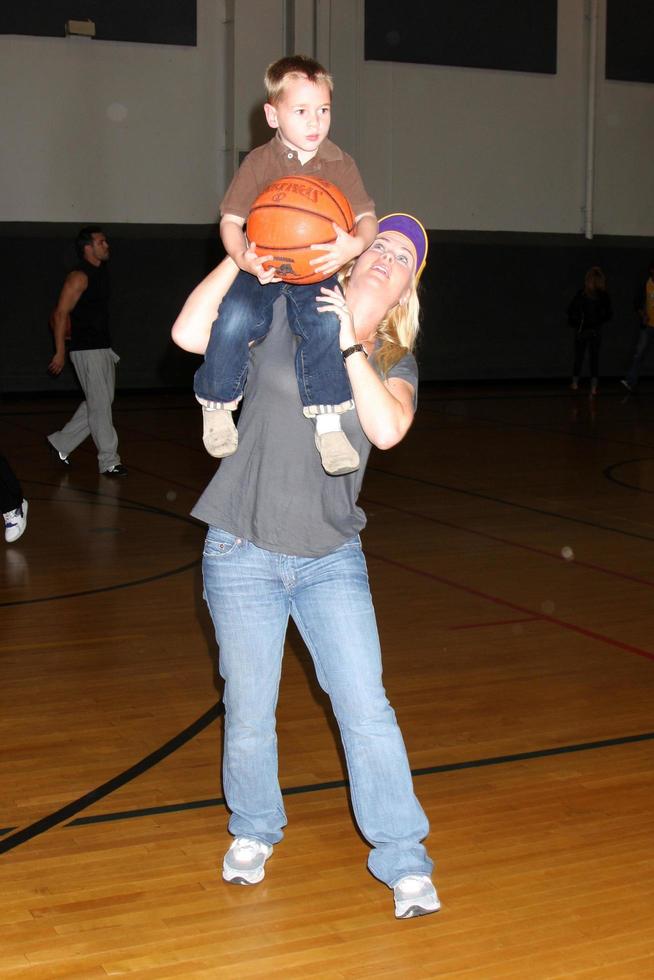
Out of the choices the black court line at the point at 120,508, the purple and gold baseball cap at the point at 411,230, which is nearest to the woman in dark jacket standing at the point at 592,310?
the black court line at the point at 120,508

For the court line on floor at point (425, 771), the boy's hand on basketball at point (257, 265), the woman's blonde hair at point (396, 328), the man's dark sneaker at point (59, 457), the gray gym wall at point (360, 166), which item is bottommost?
the court line on floor at point (425, 771)

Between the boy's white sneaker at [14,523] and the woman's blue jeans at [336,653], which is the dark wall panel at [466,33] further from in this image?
the woman's blue jeans at [336,653]

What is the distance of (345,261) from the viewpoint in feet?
8.61

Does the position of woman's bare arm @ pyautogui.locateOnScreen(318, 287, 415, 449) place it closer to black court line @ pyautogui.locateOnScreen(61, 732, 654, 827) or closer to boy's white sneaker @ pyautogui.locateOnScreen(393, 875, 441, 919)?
boy's white sneaker @ pyautogui.locateOnScreen(393, 875, 441, 919)

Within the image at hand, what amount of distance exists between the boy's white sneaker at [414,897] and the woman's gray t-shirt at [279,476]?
808 mm

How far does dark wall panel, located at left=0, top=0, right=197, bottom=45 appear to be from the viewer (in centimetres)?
1430

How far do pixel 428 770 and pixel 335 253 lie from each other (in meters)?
1.90

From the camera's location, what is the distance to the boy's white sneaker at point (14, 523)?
707 centimetres

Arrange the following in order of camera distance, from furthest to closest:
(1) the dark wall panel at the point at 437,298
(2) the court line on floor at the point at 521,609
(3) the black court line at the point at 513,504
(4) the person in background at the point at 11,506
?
(1) the dark wall panel at the point at 437,298 → (3) the black court line at the point at 513,504 → (4) the person in background at the point at 11,506 → (2) the court line on floor at the point at 521,609

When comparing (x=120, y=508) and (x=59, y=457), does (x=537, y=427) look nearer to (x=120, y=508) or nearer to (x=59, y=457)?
(x=59, y=457)

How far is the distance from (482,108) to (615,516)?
10.2 m

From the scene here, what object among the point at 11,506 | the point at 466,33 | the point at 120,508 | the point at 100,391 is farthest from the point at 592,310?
the point at 11,506

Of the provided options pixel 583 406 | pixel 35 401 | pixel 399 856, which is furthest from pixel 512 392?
pixel 399 856

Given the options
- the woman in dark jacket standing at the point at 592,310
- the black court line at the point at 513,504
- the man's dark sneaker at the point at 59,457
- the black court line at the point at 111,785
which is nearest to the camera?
the black court line at the point at 111,785
